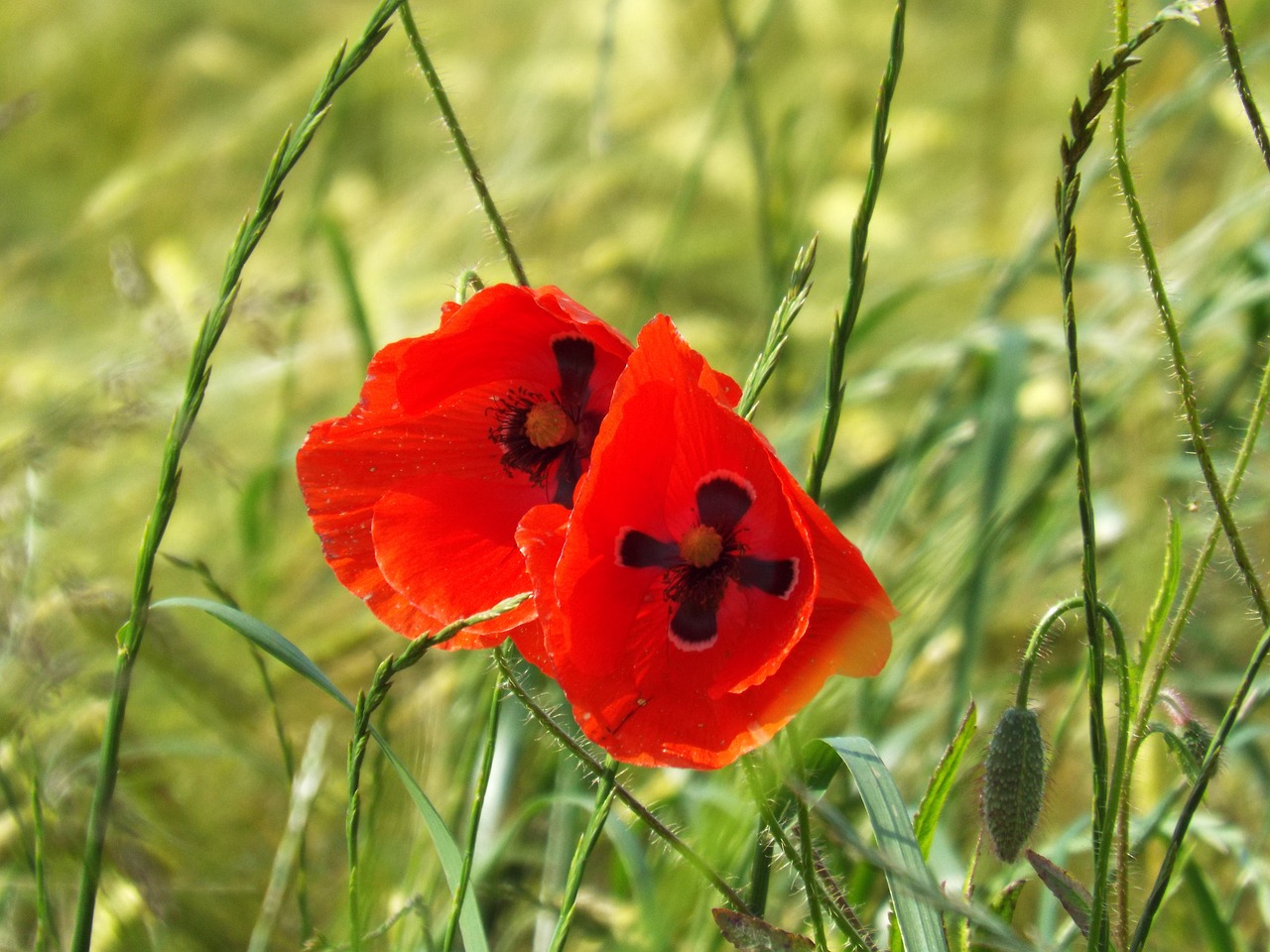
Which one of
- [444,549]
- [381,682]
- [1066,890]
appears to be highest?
[444,549]

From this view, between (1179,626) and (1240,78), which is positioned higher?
(1240,78)

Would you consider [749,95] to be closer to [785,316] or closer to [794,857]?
[785,316]

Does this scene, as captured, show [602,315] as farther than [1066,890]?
Yes

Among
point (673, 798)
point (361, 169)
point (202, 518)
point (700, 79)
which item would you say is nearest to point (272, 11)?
point (361, 169)

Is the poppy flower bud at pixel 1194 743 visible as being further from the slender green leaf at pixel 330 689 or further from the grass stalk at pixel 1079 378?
the slender green leaf at pixel 330 689

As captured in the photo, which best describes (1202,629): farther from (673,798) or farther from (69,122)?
(69,122)

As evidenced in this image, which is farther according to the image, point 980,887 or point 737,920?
point 980,887

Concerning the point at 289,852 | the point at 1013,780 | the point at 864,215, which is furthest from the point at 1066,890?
the point at 289,852

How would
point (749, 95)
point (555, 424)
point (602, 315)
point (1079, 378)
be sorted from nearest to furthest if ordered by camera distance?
point (1079, 378), point (555, 424), point (749, 95), point (602, 315)
